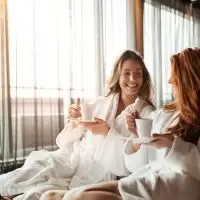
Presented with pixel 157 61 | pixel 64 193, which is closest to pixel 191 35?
pixel 157 61

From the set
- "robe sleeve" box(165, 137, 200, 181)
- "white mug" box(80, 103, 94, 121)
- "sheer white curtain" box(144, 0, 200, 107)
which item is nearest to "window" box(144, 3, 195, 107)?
"sheer white curtain" box(144, 0, 200, 107)

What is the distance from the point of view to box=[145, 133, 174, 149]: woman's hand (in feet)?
4.10

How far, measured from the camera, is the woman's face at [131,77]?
6.29 ft

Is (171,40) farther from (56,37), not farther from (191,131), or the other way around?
(191,131)

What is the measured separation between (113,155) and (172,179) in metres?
0.62

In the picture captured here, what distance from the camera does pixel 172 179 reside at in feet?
3.97

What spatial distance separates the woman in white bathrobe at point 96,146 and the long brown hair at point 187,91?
46cm

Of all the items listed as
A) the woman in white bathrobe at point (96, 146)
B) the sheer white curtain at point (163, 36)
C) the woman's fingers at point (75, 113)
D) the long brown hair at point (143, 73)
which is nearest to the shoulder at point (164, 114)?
the woman in white bathrobe at point (96, 146)

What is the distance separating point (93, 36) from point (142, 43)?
59 cm

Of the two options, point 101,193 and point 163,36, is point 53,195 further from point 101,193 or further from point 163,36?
point 163,36

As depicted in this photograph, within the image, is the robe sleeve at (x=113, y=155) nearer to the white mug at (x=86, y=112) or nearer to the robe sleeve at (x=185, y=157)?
the white mug at (x=86, y=112)

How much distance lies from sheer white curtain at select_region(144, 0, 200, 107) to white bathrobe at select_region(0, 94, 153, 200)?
1.24m

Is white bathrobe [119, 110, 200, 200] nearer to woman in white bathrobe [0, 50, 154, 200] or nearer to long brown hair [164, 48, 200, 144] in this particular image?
long brown hair [164, 48, 200, 144]

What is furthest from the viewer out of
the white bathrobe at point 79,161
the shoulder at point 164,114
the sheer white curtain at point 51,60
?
the sheer white curtain at point 51,60
